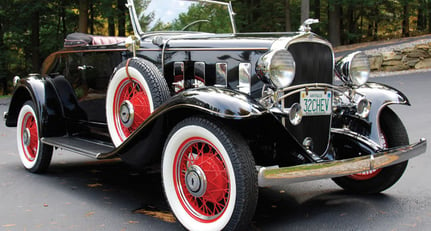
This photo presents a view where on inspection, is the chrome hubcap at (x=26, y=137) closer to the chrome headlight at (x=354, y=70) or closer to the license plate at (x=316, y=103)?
the license plate at (x=316, y=103)

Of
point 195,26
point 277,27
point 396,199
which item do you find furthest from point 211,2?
point 277,27

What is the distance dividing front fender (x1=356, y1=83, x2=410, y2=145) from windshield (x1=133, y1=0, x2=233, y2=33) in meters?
1.92

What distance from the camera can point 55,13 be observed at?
2336 cm

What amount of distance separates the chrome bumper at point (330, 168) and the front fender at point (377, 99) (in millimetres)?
411

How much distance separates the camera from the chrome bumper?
9.68ft

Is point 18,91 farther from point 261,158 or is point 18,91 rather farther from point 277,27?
point 277,27

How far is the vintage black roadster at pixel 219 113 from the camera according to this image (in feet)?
10.4

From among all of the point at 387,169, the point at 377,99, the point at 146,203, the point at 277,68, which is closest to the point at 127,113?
the point at 146,203

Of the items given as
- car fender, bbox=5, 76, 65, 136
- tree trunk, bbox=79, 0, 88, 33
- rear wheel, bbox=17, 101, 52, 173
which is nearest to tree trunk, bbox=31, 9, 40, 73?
tree trunk, bbox=79, 0, 88, 33

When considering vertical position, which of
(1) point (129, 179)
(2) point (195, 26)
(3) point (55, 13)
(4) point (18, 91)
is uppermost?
(3) point (55, 13)

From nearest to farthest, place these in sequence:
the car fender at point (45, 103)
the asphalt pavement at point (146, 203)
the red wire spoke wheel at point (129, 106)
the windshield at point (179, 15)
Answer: the asphalt pavement at point (146, 203) → the red wire spoke wheel at point (129, 106) → the windshield at point (179, 15) → the car fender at point (45, 103)

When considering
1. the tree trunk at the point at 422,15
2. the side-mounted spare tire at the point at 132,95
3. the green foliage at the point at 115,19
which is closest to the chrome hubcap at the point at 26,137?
the side-mounted spare tire at the point at 132,95

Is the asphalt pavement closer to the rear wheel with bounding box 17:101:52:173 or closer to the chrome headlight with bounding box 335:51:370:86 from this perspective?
the rear wheel with bounding box 17:101:52:173

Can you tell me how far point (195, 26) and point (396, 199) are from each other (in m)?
2.78
